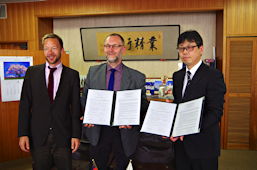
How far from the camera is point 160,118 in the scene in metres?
1.73

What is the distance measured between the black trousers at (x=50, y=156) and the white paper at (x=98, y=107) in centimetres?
31

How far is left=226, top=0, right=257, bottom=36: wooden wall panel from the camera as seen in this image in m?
4.03

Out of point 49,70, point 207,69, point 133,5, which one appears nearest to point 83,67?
point 133,5

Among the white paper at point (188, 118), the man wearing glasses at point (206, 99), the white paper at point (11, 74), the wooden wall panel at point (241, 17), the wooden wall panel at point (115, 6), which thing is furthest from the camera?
the wooden wall panel at point (115, 6)

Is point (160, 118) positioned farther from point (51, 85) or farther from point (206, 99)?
point (51, 85)

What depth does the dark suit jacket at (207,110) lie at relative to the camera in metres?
1.67

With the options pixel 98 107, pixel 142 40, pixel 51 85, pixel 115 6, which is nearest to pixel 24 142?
pixel 51 85

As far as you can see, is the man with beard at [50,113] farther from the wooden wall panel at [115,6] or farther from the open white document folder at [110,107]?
the wooden wall panel at [115,6]

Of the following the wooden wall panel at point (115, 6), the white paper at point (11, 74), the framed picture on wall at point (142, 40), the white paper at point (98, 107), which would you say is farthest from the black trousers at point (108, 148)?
the framed picture on wall at point (142, 40)

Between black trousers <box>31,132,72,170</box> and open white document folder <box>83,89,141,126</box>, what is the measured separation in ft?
1.03

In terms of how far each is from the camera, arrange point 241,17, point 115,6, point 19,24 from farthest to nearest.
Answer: point 19,24, point 115,6, point 241,17

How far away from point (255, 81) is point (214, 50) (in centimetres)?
94

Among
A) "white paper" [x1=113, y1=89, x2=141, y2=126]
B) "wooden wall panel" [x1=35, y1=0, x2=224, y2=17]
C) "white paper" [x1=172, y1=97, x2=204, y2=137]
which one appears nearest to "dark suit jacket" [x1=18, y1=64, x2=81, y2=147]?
"white paper" [x1=113, y1=89, x2=141, y2=126]

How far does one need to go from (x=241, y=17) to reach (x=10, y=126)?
4.07m
